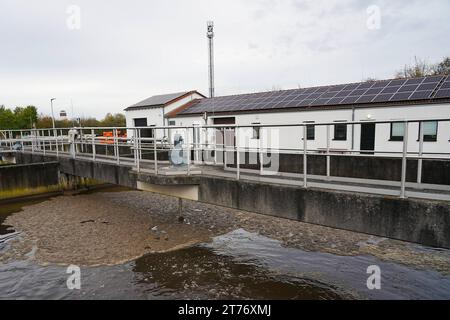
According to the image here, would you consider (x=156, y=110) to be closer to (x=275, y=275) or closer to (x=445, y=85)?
(x=445, y=85)

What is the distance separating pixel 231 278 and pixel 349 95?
11624mm

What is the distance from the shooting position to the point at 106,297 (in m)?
6.71

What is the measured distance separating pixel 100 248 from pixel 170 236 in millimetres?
2159

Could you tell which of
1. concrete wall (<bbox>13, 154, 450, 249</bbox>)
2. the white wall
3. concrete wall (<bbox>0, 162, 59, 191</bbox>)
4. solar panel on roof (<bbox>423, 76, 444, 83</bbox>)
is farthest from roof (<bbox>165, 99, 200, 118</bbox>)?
concrete wall (<bbox>13, 154, 450, 249</bbox>)

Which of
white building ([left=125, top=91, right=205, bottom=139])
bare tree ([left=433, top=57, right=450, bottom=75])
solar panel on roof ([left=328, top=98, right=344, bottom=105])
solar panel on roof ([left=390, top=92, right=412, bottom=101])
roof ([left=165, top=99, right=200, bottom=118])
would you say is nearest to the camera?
solar panel on roof ([left=390, top=92, right=412, bottom=101])

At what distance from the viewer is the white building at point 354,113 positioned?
1252 centimetres

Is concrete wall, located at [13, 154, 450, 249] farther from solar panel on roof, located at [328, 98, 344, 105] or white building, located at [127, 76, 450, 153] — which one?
solar panel on roof, located at [328, 98, 344, 105]

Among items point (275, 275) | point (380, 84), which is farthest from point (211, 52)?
point (275, 275)

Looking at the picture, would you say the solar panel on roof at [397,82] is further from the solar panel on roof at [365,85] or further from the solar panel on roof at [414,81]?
the solar panel on roof at [365,85]

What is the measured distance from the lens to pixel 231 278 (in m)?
7.51

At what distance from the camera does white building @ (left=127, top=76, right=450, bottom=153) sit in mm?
12516

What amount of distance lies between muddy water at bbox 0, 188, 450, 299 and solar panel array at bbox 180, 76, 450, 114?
736cm

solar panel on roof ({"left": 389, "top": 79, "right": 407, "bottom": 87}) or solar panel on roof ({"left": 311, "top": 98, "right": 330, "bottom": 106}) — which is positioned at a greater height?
solar panel on roof ({"left": 389, "top": 79, "right": 407, "bottom": 87})
